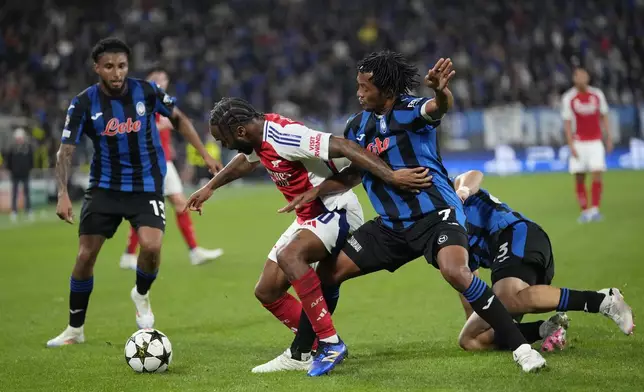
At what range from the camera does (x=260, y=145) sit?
670 centimetres

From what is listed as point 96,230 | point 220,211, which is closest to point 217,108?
point 96,230

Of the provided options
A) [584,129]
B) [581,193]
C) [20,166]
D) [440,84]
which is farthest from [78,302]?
[20,166]

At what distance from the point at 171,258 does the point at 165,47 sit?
66.8 feet

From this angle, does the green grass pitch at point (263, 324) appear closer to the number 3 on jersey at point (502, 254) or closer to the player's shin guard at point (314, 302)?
the player's shin guard at point (314, 302)

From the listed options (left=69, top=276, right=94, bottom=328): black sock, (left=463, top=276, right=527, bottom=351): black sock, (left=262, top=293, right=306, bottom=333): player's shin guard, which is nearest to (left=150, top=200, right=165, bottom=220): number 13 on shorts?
(left=69, top=276, right=94, bottom=328): black sock

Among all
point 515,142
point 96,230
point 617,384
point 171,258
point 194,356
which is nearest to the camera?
point 617,384

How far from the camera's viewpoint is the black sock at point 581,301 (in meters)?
6.46

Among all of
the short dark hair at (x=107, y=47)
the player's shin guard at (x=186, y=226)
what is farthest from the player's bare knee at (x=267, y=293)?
the player's shin guard at (x=186, y=226)

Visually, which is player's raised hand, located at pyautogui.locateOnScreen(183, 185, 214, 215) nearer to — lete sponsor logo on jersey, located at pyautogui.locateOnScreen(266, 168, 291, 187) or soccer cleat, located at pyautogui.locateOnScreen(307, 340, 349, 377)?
lete sponsor logo on jersey, located at pyautogui.locateOnScreen(266, 168, 291, 187)

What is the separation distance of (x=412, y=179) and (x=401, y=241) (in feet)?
1.57

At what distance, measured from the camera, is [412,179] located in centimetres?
636

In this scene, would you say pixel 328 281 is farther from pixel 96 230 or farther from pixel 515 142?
pixel 515 142

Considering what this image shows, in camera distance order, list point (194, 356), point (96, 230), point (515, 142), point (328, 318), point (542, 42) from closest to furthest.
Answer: point (328, 318) → point (194, 356) → point (96, 230) → point (515, 142) → point (542, 42)

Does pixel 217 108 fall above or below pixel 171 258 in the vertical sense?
above
